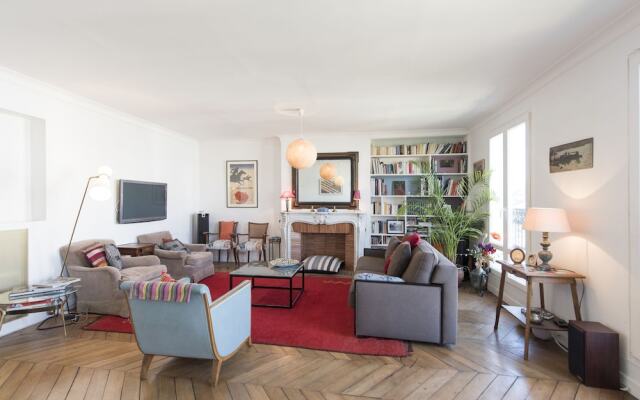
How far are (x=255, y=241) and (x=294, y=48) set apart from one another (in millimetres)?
4171

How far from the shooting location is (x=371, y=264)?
14.0 feet

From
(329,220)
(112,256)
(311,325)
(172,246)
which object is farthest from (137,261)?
(329,220)

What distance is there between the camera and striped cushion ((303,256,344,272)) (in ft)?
18.4

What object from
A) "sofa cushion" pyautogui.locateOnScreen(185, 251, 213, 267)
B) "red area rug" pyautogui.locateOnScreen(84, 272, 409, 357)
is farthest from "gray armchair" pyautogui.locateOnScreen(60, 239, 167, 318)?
"sofa cushion" pyautogui.locateOnScreen(185, 251, 213, 267)

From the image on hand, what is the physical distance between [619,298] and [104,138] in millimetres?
5787

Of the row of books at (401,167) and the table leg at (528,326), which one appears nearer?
the table leg at (528,326)

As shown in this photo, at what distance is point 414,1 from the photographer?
2039mm

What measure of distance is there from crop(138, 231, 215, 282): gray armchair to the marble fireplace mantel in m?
1.55

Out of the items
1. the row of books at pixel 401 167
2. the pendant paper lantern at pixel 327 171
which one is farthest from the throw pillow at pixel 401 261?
the row of books at pixel 401 167

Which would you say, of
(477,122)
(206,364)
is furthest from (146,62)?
(477,122)

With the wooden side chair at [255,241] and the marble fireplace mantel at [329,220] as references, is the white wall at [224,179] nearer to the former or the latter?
the wooden side chair at [255,241]

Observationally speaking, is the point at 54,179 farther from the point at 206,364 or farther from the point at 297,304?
the point at 297,304

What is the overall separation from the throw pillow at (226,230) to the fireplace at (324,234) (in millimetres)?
1120

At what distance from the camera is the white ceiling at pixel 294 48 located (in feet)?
7.00
